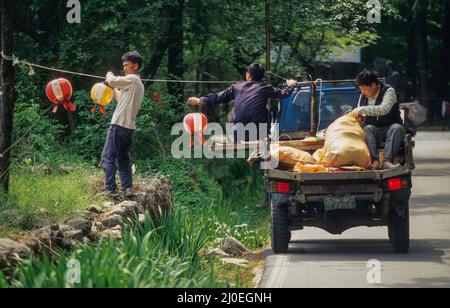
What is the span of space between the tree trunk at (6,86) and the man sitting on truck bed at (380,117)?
4447 mm

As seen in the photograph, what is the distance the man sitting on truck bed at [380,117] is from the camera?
14195 mm

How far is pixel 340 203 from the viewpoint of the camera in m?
13.8

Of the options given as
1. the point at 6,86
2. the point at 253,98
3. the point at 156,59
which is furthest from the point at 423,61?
the point at 6,86

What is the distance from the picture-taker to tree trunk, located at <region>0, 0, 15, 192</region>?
42.8 feet

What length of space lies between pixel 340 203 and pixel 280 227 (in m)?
0.93

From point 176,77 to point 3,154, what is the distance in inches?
424

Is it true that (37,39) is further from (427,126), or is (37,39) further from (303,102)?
(427,126)

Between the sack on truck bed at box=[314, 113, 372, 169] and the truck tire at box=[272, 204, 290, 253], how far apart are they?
31.3 inches

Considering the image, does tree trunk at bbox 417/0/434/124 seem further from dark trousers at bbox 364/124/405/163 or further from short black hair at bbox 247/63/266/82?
dark trousers at bbox 364/124/405/163

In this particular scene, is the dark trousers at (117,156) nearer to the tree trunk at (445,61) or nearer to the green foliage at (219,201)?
the green foliage at (219,201)

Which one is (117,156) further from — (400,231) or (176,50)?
(176,50)

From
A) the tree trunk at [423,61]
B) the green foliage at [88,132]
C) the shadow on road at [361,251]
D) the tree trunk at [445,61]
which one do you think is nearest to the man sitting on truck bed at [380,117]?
the shadow on road at [361,251]

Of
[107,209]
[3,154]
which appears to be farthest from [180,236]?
[3,154]

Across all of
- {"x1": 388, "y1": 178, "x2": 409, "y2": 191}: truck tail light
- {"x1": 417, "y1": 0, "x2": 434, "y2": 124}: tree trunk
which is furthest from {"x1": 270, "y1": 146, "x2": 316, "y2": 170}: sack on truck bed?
{"x1": 417, "y1": 0, "x2": 434, "y2": 124}: tree trunk
